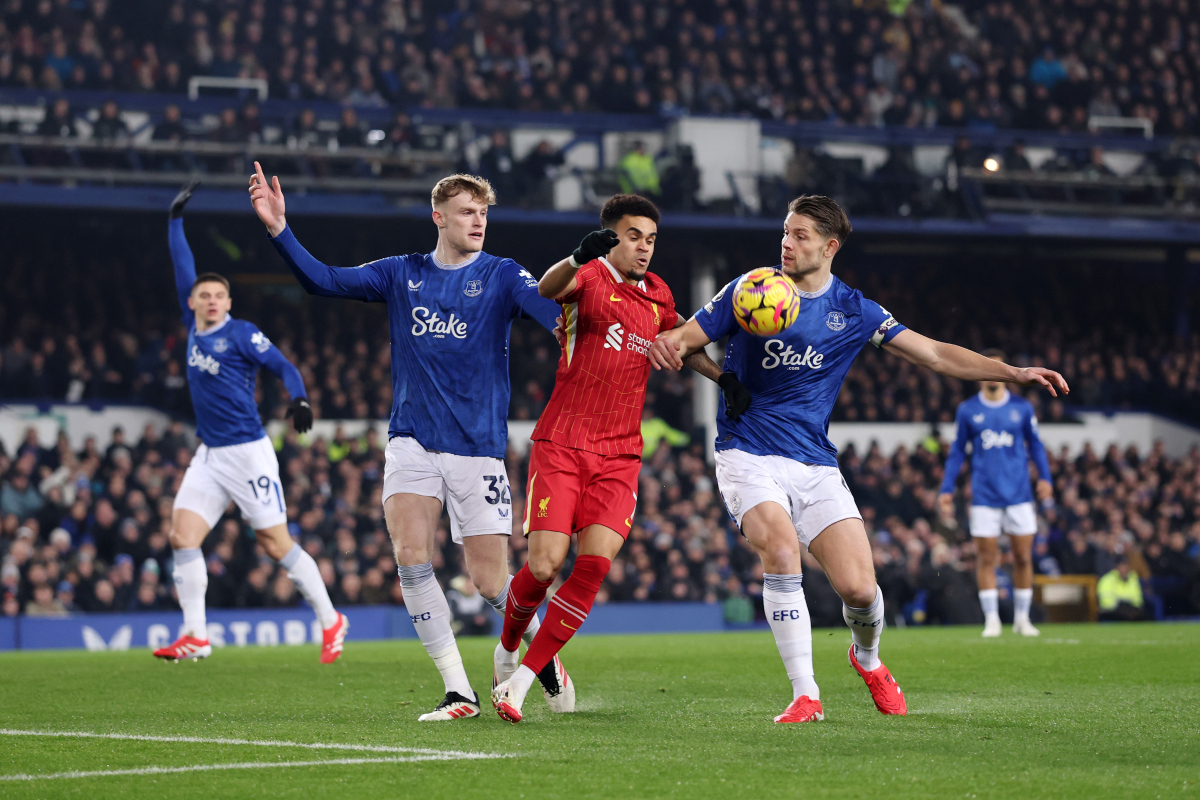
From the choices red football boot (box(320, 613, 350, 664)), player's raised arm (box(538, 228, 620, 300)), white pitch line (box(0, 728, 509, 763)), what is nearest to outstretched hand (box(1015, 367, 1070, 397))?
player's raised arm (box(538, 228, 620, 300))

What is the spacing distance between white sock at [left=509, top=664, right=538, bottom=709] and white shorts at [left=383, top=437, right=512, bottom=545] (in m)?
0.91

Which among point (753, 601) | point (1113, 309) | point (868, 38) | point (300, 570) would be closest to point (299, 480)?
point (753, 601)

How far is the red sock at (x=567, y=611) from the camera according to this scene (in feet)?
23.1

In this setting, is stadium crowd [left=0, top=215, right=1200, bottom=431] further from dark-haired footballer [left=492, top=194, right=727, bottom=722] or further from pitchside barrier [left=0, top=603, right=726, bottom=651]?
dark-haired footballer [left=492, top=194, right=727, bottom=722]

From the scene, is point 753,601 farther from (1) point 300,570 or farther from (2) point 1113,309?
(2) point 1113,309

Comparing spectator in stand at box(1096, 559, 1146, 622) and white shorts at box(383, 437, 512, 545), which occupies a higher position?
white shorts at box(383, 437, 512, 545)

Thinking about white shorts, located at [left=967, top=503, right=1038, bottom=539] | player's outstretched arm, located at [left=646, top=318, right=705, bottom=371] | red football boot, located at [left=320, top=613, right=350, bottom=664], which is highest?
player's outstretched arm, located at [left=646, top=318, right=705, bottom=371]

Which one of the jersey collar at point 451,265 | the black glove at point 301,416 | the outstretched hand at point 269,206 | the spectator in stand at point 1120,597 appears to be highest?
the outstretched hand at point 269,206

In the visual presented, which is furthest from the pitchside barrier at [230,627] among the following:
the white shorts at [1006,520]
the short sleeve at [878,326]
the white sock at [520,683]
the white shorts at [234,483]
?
the short sleeve at [878,326]

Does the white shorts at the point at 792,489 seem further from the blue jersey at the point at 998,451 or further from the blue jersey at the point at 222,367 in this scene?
the blue jersey at the point at 998,451

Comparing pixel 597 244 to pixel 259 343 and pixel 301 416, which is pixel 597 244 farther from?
pixel 259 343

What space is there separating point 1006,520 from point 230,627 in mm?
9205

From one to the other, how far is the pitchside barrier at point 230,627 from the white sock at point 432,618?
376 inches

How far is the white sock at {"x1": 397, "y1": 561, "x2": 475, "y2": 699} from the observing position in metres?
7.44
